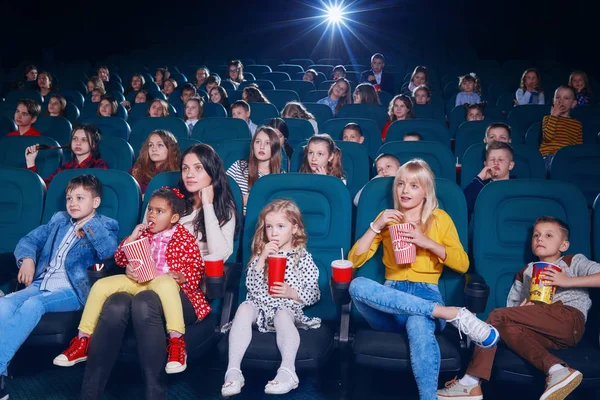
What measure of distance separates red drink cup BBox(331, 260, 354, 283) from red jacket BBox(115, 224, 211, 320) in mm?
489

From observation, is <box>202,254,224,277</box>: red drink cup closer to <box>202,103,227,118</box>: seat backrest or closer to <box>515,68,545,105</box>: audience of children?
<box>202,103,227,118</box>: seat backrest

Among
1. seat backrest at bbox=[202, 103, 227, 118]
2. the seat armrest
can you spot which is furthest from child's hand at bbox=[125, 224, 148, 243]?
seat backrest at bbox=[202, 103, 227, 118]

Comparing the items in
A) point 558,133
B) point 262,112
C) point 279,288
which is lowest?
point 279,288

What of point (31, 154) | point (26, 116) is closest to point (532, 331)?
point (31, 154)

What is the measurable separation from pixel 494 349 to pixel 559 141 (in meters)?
2.27

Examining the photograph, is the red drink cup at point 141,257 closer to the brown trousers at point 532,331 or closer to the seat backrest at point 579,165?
the brown trousers at point 532,331

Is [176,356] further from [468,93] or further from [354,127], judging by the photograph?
[468,93]

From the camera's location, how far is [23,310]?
1.96 meters

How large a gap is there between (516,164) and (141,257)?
195 centimetres

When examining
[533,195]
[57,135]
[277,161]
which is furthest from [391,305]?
[57,135]

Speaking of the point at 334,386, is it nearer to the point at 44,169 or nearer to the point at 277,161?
the point at 277,161

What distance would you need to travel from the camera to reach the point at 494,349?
1.83 metres

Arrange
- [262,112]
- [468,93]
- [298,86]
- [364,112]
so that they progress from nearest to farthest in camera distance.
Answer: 1. [364,112]
2. [262,112]
3. [468,93]
4. [298,86]

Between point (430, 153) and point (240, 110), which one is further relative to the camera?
point (240, 110)
